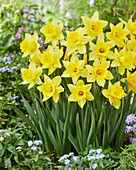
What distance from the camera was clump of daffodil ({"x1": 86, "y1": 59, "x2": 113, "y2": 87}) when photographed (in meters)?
1.23

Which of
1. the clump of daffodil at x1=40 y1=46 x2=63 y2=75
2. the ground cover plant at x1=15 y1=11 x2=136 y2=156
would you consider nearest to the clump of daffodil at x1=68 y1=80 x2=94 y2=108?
the ground cover plant at x1=15 y1=11 x2=136 y2=156

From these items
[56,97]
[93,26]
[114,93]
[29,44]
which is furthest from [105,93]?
[29,44]

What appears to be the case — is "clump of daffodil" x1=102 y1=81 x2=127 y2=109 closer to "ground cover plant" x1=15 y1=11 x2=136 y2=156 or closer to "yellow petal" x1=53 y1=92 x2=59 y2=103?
"ground cover plant" x1=15 y1=11 x2=136 y2=156

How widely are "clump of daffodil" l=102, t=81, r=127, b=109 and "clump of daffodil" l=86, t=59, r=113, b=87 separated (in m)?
0.06

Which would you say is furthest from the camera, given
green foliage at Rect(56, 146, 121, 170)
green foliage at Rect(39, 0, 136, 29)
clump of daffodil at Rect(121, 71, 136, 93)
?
green foliage at Rect(39, 0, 136, 29)

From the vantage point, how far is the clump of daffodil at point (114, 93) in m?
1.24

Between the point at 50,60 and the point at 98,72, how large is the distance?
27 centimetres

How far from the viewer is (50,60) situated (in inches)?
51.1

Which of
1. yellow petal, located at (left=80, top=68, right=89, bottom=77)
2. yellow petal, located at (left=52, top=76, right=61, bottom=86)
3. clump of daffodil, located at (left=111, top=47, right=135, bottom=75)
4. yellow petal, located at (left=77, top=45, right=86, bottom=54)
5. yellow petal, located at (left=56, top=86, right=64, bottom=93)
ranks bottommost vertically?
yellow petal, located at (left=56, top=86, right=64, bottom=93)

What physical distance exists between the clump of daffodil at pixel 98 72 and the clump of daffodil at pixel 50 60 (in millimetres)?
189

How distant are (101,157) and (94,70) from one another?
1.47ft

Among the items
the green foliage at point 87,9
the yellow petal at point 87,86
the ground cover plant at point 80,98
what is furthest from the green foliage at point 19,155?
the green foliage at point 87,9

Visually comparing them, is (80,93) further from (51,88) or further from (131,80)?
(131,80)

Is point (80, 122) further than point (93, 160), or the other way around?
point (80, 122)
